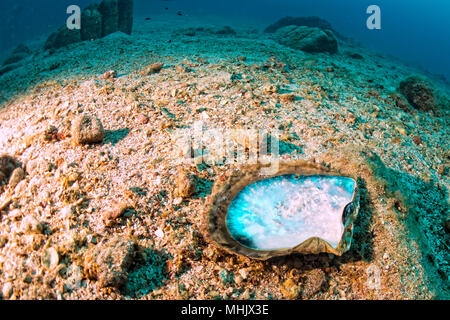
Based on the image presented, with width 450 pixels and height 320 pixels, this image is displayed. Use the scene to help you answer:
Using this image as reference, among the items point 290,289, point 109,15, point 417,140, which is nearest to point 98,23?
point 109,15

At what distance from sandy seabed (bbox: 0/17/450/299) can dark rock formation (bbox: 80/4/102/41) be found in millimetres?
8473

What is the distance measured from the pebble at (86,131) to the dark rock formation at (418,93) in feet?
20.5

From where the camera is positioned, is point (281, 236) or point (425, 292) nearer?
point (425, 292)

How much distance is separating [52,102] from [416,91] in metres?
7.50

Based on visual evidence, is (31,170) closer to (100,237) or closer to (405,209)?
(100,237)

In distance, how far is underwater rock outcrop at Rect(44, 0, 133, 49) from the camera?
35.3ft

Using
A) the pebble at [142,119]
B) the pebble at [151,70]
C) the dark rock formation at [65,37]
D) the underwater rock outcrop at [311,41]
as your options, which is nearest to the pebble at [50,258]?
the pebble at [142,119]

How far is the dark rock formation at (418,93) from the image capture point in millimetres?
4780

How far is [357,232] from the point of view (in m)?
2.02

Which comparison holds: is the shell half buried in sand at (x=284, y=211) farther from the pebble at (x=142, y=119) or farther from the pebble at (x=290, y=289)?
the pebble at (x=142, y=119)

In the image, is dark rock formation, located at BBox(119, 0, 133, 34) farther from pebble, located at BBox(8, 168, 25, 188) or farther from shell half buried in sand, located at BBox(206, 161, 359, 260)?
shell half buried in sand, located at BBox(206, 161, 359, 260)

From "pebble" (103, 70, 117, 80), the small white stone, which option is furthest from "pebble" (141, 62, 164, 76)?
the small white stone

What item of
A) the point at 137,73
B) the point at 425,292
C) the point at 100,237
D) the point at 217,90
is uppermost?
the point at 137,73
